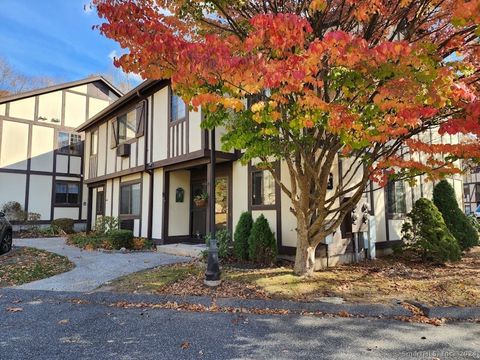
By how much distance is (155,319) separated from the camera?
4.71 m

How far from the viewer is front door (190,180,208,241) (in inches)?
451

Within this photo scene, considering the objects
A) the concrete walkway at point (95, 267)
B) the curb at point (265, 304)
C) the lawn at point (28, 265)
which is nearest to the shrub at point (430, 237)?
the curb at point (265, 304)

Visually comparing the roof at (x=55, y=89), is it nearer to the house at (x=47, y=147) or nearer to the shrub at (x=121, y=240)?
the house at (x=47, y=147)

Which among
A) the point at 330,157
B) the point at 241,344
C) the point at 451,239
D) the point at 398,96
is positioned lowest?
the point at 241,344

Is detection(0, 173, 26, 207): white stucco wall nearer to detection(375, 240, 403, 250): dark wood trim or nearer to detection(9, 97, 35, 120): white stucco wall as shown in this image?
detection(9, 97, 35, 120): white stucco wall

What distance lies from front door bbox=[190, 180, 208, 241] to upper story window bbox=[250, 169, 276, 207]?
8.25ft

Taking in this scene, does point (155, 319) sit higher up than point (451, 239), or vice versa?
point (451, 239)

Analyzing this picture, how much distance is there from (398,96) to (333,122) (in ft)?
2.90

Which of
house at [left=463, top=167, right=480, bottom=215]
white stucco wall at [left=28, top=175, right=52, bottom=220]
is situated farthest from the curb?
house at [left=463, top=167, right=480, bottom=215]

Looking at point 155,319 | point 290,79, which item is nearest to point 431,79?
point 290,79

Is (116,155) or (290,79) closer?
(290,79)

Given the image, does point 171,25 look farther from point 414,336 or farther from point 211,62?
point 414,336

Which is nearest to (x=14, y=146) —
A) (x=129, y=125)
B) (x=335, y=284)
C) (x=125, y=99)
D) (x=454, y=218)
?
(x=129, y=125)

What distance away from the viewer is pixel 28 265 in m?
8.40
